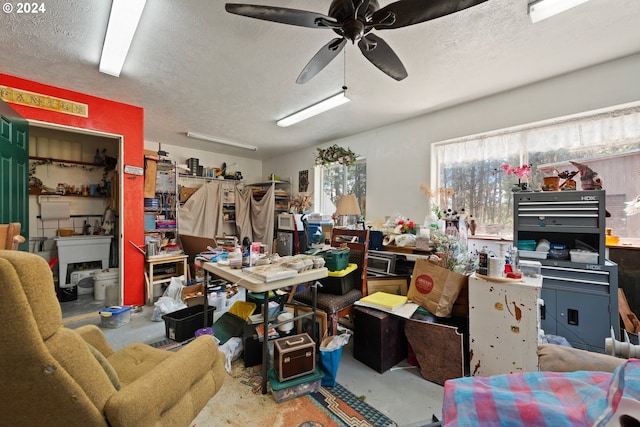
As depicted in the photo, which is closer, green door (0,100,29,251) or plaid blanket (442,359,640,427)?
plaid blanket (442,359,640,427)

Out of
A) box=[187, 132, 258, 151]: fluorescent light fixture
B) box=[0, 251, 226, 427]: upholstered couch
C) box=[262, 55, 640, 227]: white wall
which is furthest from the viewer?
box=[187, 132, 258, 151]: fluorescent light fixture

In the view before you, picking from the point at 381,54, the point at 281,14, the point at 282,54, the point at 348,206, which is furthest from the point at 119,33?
the point at 348,206

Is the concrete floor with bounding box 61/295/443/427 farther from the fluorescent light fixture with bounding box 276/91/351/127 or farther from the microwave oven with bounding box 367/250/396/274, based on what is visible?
the fluorescent light fixture with bounding box 276/91/351/127

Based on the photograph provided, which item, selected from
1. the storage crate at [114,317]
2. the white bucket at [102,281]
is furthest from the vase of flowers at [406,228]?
the white bucket at [102,281]

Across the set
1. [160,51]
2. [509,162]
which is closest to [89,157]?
[160,51]

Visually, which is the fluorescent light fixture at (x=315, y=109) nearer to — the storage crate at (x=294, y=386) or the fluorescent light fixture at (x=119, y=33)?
the fluorescent light fixture at (x=119, y=33)

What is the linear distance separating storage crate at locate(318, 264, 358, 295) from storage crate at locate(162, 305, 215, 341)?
4.07ft

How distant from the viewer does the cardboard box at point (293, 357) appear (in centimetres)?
170

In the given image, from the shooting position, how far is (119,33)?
1.94 m

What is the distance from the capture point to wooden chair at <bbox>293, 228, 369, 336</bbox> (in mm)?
2127

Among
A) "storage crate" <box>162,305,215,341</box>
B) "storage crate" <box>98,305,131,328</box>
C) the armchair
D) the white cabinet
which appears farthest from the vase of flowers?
"storage crate" <box>98,305,131,328</box>

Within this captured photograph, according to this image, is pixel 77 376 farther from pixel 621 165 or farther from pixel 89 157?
pixel 89 157

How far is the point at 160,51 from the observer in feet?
7.29

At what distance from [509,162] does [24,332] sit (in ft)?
13.1
